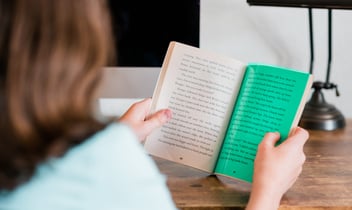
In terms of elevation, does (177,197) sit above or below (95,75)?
below

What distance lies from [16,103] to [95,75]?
8 cm

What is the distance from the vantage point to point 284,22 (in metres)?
1.39

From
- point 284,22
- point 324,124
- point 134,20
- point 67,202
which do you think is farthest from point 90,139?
point 284,22

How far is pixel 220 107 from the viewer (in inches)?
35.4

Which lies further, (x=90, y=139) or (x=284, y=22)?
(x=284, y=22)

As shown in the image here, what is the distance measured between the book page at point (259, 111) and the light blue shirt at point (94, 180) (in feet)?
1.12

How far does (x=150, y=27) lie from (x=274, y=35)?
0.41m

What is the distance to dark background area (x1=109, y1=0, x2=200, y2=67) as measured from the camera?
1.09 metres

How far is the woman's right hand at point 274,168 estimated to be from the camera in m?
0.76

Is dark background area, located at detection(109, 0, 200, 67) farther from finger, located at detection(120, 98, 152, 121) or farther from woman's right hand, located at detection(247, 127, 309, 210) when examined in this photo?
woman's right hand, located at detection(247, 127, 309, 210)

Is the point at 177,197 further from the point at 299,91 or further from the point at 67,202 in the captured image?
the point at 67,202

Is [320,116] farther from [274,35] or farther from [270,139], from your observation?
[270,139]

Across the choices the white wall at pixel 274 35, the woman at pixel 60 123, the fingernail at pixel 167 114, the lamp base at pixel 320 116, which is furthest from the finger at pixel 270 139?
the white wall at pixel 274 35

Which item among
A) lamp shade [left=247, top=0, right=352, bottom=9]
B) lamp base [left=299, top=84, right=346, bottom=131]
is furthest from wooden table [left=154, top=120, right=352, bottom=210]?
lamp shade [left=247, top=0, right=352, bottom=9]
